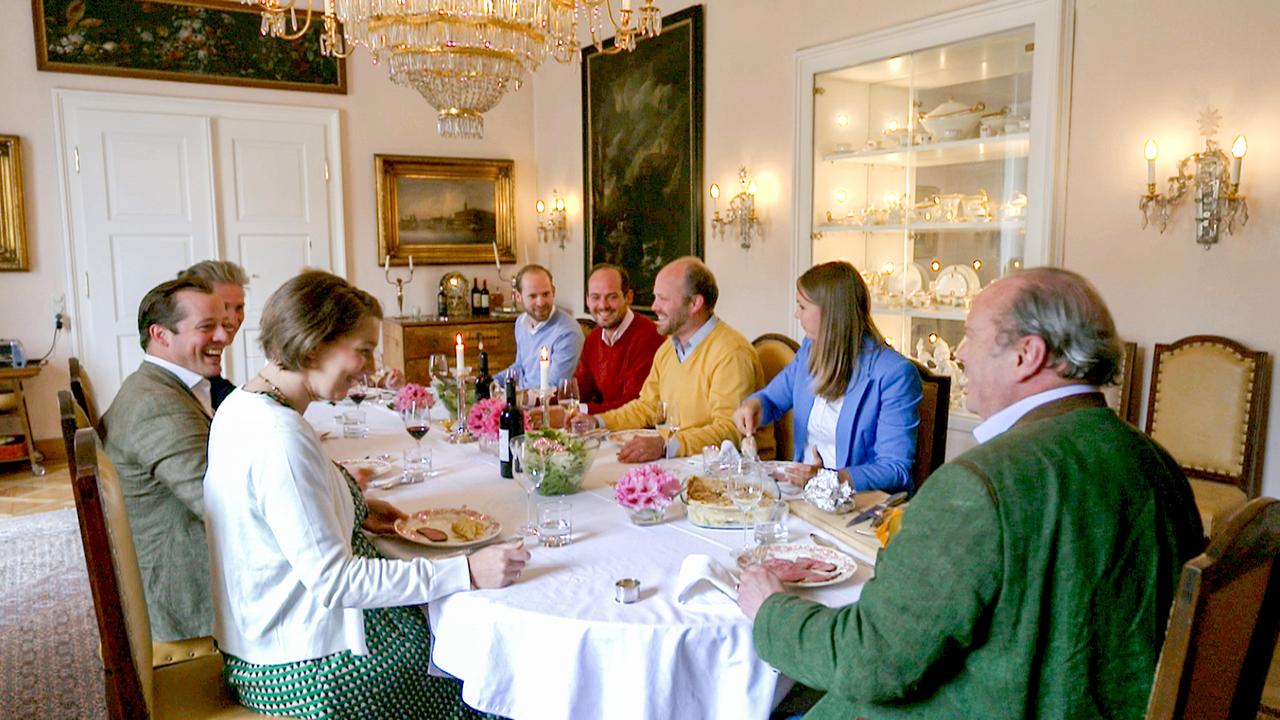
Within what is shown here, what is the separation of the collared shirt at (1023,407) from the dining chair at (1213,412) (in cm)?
239

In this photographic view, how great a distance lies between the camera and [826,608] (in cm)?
145

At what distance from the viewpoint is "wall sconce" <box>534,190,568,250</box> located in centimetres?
764

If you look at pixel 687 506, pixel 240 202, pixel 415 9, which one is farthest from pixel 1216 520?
pixel 240 202

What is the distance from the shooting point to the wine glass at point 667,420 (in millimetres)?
3032

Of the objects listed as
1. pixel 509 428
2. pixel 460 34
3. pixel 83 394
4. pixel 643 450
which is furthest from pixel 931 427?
pixel 83 394

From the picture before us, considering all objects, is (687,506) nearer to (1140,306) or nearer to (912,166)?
(1140,306)

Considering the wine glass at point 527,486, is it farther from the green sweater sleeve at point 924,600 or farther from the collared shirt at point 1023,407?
the collared shirt at point 1023,407

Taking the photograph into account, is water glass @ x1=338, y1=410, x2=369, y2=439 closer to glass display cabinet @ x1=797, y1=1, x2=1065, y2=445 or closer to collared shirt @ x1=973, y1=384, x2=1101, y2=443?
collared shirt @ x1=973, y1=384, x2=1101, y2=443

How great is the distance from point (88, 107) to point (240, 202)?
1148mm

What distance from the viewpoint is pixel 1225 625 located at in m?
1.18

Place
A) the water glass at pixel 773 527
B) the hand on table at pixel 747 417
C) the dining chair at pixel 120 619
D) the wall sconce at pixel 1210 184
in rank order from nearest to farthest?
the dining chair at pixel 120 619 < the water glass at pixel 773 527 < the hand on table at pixel 747 417 < the wall sconce at pixel 1210 184

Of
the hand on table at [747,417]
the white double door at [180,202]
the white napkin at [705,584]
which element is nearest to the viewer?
the white napkin at [705,584]

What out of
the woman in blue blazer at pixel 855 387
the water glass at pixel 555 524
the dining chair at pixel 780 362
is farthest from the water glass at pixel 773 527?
the dining chair at pixel 780 362

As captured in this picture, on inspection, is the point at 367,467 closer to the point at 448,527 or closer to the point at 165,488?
the point at 165,488
